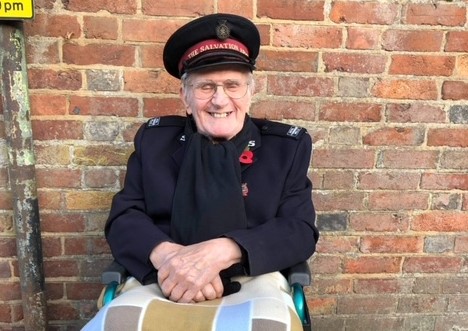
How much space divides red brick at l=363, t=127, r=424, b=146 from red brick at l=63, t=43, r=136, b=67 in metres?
1.14

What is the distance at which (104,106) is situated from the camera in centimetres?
217

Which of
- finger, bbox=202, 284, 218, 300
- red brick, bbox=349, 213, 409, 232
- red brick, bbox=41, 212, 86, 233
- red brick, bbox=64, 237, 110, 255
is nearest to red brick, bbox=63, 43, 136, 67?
red brick, bbox=41, 212, 86, 233

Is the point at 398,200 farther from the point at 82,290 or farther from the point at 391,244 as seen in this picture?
the point at 82,290

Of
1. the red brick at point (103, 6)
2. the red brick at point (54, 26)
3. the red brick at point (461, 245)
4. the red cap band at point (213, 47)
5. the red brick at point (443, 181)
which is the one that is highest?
the red brick at point (103, 6)

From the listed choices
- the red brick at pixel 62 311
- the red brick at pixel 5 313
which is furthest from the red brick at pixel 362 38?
the red brick at pixel 5 313

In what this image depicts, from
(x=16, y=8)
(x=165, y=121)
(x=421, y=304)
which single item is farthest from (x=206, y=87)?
(x=421, y=304)

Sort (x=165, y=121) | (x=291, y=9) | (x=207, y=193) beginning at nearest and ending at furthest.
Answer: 1. (x=207, y=193)
2. (x=165, y=121)
3. (x=291, y=9)

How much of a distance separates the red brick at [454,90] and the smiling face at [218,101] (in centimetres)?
98

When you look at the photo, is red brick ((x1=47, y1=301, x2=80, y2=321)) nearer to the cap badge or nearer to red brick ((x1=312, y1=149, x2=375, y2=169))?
red brick ((x1=312, y1=149, x2=375, y2=169))

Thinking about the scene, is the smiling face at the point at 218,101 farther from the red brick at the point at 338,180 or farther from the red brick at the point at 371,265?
the red brick at the point at 371,265

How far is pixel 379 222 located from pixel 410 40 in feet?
2.84

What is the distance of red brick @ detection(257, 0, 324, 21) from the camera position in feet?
6.94

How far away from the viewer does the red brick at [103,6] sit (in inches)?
80.8

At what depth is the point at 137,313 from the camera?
4.62ft
